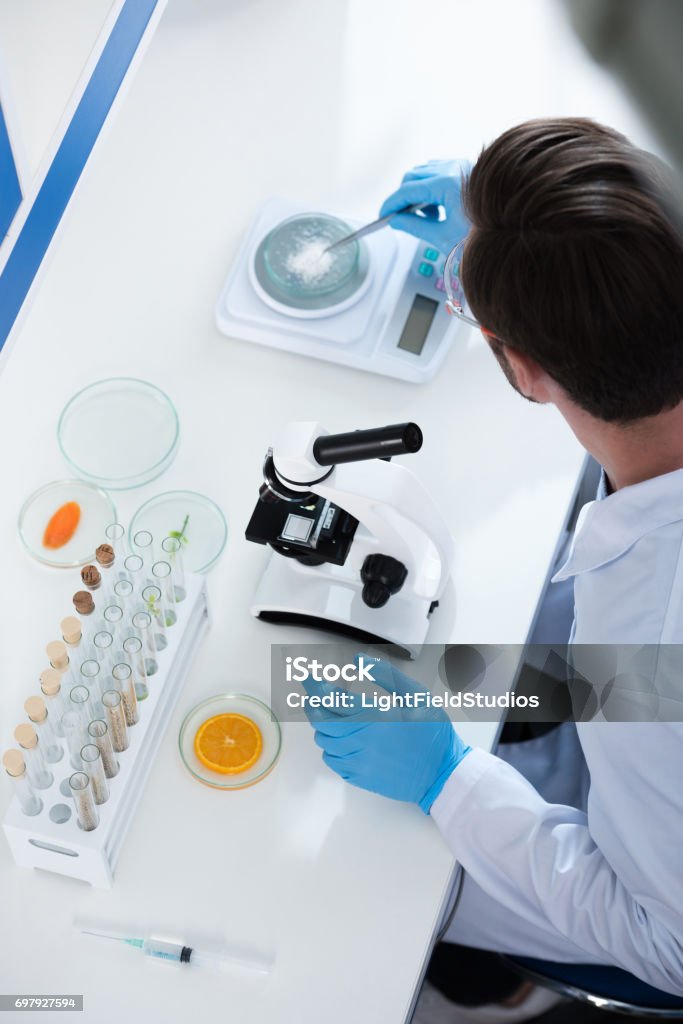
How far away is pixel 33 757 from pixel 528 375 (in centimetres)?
77

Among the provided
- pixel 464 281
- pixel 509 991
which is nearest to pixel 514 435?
pixel 464 281

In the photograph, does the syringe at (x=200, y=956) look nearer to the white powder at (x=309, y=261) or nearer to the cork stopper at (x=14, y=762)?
the cork stopper at (x=14, y=762)

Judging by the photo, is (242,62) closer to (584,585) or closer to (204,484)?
(204,484)

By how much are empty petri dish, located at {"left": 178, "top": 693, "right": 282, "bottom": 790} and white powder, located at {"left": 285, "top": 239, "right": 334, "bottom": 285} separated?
2.44ft

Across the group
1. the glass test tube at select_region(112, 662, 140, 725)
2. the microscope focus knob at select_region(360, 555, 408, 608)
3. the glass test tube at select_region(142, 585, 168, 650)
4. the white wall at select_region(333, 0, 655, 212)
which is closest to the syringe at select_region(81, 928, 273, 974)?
the glass test tube at select_region(112, 662, 140, 725)

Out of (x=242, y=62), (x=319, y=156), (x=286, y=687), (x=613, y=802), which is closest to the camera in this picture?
(x=613, y=802)

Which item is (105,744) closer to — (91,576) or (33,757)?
(33,757)

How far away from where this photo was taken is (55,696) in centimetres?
122

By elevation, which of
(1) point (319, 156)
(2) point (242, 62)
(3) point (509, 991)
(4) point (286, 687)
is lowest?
(3) point (509, 991)

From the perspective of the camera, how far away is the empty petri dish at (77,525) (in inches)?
58.8

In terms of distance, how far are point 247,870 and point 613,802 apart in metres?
0.48

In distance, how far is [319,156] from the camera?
1.97m

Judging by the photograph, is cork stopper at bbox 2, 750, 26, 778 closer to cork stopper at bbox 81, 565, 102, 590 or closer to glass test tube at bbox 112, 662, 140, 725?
glass test tube at bbox 112, 662, 140, 725

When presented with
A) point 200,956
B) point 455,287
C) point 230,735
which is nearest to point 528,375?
point 455,287
